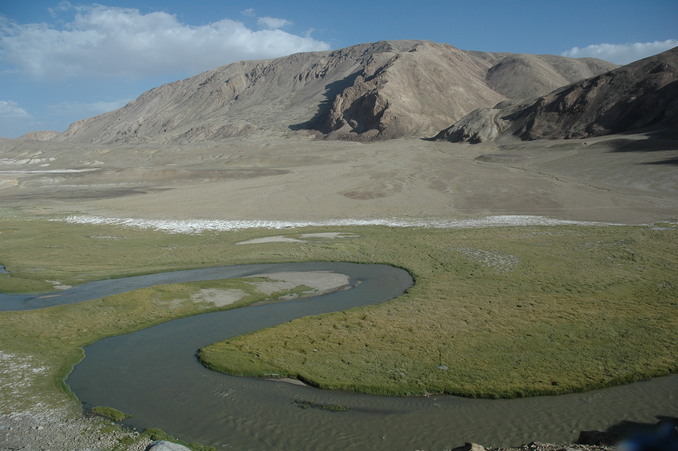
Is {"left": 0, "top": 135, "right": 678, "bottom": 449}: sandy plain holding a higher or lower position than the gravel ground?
higher

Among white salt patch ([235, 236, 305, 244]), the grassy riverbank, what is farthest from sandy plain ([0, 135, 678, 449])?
white salt patch ([235, 236, 305, 244])

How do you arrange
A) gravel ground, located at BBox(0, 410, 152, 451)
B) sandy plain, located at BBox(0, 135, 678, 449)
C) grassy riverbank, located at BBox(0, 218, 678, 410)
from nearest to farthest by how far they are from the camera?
gravel ground, located at BBox(0, 410, 152, 451) → grassy riverbank, located at BBox(0, 218, 678, 410) → sandy plain, located at BBox(0, 135, 678, 449)

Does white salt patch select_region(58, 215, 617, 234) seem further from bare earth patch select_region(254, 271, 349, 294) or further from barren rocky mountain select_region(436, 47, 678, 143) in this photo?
barren rocky mountain select_region(436, 47, 678, 143)

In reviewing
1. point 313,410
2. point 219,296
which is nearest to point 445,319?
point 313,410

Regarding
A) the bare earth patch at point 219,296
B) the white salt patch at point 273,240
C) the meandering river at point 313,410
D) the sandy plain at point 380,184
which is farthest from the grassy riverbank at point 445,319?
the sandy plain at point 380,184

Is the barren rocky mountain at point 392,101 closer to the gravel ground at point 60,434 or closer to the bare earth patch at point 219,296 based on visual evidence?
the bare earth patch at point 219,296

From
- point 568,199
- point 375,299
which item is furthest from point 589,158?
point 375,299

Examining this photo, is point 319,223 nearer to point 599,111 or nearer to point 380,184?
point 380,184
